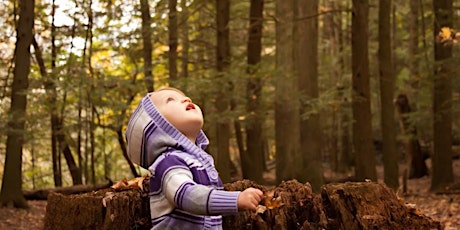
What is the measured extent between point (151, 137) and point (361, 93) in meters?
10.2

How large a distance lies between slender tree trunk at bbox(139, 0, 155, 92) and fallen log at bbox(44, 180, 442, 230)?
10.2 metres

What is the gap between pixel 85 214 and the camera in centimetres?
406

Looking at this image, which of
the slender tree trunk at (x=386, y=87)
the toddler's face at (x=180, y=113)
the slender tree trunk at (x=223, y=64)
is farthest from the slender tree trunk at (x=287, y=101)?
the toddler's face at (x=180, y=113)

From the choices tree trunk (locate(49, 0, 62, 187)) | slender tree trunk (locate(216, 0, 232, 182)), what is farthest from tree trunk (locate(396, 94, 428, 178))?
tree trunk (locate(49, 0, 62, 187))

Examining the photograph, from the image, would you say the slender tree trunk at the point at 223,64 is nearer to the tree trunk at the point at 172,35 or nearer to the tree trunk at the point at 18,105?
the tree trunk at the point at 172,35

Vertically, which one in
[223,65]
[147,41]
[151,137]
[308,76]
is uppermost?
[147,41]

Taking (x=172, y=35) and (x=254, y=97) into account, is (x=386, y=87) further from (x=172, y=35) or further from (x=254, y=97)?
(x=172, y=35)

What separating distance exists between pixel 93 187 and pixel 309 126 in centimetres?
615

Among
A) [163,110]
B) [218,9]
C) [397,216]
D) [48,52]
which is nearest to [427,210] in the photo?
[218,9]

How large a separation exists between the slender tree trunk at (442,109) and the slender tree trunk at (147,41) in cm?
698

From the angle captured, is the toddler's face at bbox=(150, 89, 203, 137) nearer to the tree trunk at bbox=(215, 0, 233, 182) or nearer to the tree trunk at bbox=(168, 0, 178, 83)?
the tree trunk at bbox=(215, 0, 233, 182)

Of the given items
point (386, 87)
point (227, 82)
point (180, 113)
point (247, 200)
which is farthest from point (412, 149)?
point (247, 200)

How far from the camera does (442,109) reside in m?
15.4

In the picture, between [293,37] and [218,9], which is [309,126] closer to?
[293,37]
